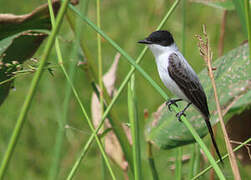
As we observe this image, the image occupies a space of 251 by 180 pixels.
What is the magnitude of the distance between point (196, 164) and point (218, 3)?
0.85 meters

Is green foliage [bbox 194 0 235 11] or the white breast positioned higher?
green foliage [bbox 194 0 235 11]

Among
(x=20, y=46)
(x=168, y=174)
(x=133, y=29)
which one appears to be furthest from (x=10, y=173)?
(x=133, y=29)

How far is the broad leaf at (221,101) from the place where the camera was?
69.4 inches

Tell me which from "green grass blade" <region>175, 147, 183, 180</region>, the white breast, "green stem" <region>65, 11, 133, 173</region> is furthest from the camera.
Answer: the white breast

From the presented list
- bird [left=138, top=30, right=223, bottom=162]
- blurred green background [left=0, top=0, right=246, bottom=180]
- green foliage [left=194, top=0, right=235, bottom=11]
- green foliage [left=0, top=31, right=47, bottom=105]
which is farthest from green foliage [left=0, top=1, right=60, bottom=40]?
blurred green background [left=0, top=0, right=246, bottom=180]

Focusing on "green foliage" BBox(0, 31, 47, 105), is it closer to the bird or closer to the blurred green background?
the bird

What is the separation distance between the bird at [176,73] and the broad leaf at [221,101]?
0.06 metres

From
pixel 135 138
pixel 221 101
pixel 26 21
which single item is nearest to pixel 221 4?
pixel 221 101

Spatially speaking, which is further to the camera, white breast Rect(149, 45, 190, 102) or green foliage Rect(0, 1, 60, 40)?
white breast Rect(149, 45, 190, 102)

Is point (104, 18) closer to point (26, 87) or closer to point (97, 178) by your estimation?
point (26, 87)

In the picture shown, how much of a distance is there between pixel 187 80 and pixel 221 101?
1.21 feet

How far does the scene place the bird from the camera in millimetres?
2010

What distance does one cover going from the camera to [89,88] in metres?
4.30

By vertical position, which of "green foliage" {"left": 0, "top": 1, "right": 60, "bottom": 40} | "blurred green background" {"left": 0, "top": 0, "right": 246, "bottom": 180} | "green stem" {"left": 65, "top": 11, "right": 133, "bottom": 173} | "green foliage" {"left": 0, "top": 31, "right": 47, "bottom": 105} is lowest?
"blurred green background" {"left": 0, "top": 0, "right": 246, "bottom": 180}
